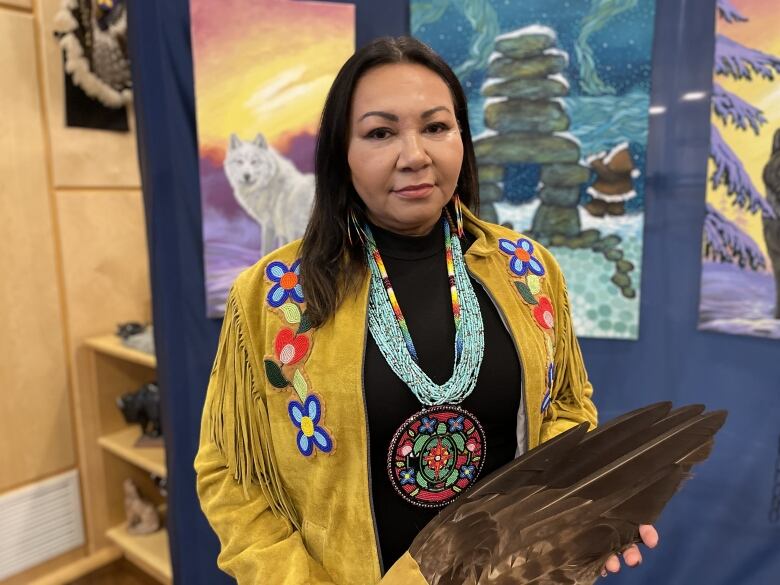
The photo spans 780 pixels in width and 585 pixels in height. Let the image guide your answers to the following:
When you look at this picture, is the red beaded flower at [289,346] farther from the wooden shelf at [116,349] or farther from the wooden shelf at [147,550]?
the wooden shelf at [147,550]

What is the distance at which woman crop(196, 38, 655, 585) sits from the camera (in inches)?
35.3

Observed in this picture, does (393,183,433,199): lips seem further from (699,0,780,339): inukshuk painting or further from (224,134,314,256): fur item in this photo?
(699,0,780,339): inukshuk painting

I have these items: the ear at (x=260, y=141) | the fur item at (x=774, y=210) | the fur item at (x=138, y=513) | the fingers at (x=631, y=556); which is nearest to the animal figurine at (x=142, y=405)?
the fur item at (x=138, y=513)

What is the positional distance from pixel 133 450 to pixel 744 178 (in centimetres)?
236

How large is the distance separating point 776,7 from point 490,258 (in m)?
1.00

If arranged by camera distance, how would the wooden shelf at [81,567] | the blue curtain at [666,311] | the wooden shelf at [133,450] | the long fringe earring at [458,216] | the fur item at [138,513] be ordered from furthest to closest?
the fur item at [138,513] → the wooden shelf at [81,567] → the wooden shelf at [133,450] → the blue curtain at [666,311] → the long fringe earring at [458,216]

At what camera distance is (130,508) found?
262 cm

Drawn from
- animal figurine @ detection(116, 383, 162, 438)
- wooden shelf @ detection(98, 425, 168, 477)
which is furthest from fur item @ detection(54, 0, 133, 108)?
wooden shelf @ detection(98, 425, 168, 477)

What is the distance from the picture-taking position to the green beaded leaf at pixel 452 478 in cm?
95

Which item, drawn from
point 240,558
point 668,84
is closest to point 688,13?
point 668,84

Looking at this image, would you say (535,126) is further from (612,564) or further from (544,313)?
(612,564)

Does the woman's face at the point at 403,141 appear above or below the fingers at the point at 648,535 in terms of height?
above

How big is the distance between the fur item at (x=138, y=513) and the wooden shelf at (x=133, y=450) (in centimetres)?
14

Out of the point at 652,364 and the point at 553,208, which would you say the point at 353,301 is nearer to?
the point at 553,208
